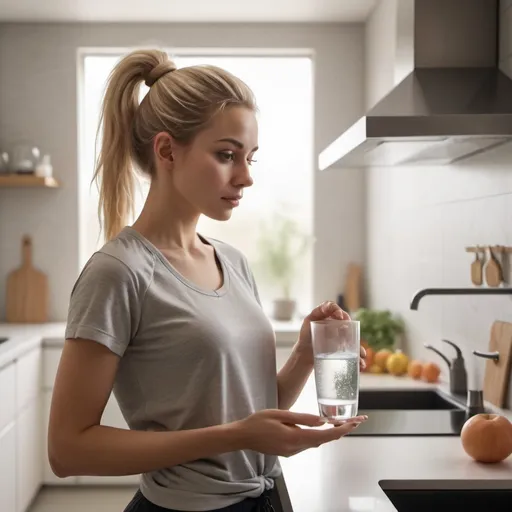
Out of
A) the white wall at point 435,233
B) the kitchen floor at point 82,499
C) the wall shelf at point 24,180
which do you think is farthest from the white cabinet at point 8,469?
the white wall at point 435,233

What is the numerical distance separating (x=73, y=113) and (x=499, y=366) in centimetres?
289

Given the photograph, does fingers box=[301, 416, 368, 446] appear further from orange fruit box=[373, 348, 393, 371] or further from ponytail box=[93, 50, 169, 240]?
orange fruit box=[373, 348, 393, 371]

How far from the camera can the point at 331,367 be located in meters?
1.35

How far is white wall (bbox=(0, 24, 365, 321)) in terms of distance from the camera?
4441 mm

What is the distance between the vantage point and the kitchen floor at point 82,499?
3.90 m

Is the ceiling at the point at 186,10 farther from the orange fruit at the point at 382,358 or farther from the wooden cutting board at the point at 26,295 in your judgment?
the orange fruit at the point at 382,358

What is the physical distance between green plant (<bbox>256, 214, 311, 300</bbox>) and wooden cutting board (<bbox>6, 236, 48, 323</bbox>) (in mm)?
1173

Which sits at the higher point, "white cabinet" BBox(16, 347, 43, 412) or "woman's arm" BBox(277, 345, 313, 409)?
"woman's arm" BBox(277, 345, 313, 409)

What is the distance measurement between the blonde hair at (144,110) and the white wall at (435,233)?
118 cm

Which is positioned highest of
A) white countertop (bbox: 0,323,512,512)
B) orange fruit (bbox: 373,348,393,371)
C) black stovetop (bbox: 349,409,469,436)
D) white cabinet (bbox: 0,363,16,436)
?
orange fruit (bbox: 373,348,393,371)

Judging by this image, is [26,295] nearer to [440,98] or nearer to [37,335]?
[37,335]

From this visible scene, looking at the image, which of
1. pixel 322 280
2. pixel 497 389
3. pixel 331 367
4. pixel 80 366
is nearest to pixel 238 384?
pixel 331 367

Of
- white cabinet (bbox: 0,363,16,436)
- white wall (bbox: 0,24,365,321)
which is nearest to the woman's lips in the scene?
white cabinet (bbox: 0,363,16,436)

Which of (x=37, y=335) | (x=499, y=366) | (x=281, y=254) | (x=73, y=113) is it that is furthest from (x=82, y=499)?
(x=499, y=366)
